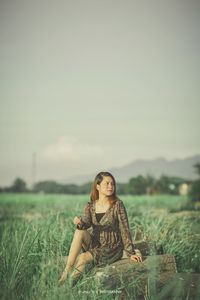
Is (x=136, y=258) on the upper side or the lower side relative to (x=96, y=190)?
lower

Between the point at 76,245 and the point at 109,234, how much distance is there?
30 cm

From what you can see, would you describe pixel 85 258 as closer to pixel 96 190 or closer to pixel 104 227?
pixel 104 227

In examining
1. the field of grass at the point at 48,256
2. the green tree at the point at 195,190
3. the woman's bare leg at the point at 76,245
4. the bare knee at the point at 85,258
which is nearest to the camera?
the field of grass at the point at 48,256

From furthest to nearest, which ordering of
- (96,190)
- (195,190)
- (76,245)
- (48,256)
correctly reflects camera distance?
(195,190) < (96,190) < (48,256) < (76,245)

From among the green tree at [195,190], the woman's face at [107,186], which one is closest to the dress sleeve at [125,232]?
the woman's face at [107,186]

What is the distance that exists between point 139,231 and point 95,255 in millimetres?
1492

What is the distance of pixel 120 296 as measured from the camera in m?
3.43

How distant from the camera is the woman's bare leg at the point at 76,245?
338 cm

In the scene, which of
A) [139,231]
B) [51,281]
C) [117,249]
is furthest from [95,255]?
[139,231]

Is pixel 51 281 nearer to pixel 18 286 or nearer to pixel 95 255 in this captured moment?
Answer: pixel 18 286

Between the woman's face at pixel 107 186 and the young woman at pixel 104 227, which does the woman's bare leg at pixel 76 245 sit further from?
the woman's face at pixel 107 186

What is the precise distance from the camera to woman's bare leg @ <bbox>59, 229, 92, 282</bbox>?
11.1ft

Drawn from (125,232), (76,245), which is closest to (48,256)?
(76,245)

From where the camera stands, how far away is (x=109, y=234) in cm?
368
